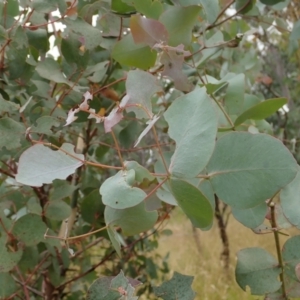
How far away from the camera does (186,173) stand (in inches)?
11.3

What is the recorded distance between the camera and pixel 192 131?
0.29 meters

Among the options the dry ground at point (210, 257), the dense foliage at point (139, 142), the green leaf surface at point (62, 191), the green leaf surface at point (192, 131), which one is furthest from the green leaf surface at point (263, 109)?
the dry ground at point (210, 257)

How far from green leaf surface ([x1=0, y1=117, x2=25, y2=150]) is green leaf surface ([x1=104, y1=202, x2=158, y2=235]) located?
13cm

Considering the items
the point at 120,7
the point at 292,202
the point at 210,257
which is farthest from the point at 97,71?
the point at 210,257

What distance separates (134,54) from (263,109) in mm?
120

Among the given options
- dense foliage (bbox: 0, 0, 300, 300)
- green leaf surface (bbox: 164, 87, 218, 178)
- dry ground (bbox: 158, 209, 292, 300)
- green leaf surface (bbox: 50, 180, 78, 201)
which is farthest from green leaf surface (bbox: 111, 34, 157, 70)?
dry ground (bbox: 158, 209, 292, 300)

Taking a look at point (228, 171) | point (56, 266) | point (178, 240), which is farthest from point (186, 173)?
point (178, 240)

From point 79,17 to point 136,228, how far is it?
0.83 ft

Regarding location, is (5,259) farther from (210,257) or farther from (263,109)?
(210,257)

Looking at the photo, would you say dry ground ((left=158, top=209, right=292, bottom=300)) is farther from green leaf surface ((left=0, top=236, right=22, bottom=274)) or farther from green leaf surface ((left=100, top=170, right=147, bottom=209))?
green leaf surface ((left=100, top=170, right=147, bottom=209))

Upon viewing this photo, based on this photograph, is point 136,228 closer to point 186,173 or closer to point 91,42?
point 186,173

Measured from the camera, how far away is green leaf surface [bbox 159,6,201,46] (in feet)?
1.28

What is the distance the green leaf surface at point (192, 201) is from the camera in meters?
0.29

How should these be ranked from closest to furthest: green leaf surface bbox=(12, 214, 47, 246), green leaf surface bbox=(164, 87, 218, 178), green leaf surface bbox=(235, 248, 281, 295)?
green leaf surface bbox=(164, 87, 218, 178) < green leaf surface bbox=(235, 248, 281, 295) < green leaf surface bbox=(12, 214, 47, 246)
